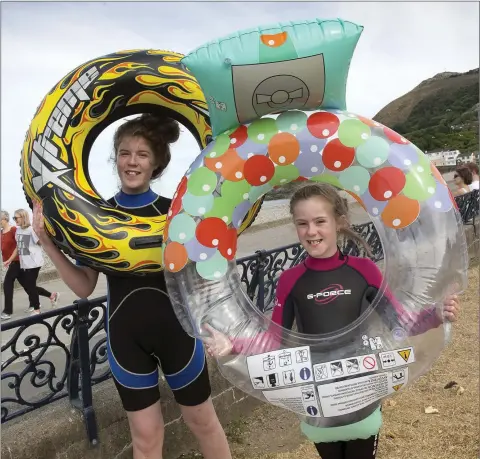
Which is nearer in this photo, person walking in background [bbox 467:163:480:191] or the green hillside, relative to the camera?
person walking in background [bbox 467:163:480:191]

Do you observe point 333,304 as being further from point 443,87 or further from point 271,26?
point 443,87

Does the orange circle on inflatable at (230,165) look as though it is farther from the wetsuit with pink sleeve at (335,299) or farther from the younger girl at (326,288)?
the wetsuit with pink sleeve at (335,299)

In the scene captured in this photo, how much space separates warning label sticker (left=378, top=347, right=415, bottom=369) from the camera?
1523 millimetres

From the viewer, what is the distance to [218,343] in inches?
59.5

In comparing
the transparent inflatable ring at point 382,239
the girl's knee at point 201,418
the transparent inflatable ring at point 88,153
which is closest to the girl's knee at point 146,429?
the girl's knee at point 201,418

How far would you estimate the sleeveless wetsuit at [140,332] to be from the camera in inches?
68.1

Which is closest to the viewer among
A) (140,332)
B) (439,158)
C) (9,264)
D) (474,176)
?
(140,332)

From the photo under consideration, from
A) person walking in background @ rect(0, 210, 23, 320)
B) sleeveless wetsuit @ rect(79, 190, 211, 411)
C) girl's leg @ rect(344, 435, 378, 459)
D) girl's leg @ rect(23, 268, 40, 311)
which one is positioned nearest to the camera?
girl's leg @ rect(344, 435, 378, 459)

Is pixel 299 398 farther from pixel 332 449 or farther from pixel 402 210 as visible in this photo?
pixel 402 210

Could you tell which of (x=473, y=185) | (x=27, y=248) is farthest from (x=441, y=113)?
(x=27, y=248)

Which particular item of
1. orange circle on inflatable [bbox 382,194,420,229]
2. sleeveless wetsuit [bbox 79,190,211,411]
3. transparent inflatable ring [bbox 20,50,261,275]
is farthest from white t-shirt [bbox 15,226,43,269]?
orange circle on inflatable [bbox 382,194,420,229]

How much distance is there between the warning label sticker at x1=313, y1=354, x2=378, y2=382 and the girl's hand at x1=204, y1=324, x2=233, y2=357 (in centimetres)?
29

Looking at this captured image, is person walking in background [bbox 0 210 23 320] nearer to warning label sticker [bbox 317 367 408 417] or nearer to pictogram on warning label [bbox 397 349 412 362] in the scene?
warning label sticker [bbox 317 367 408 417]

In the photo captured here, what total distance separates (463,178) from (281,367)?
17.2ft
